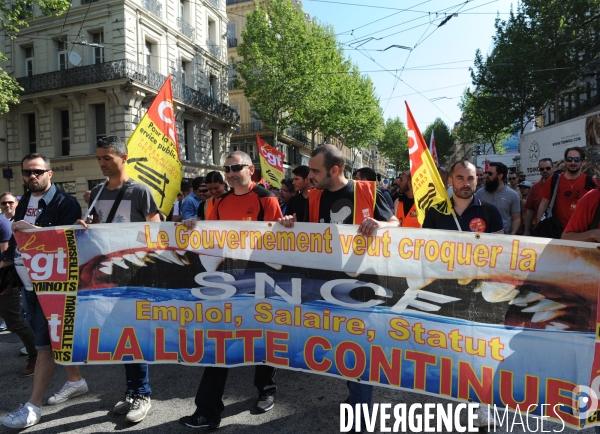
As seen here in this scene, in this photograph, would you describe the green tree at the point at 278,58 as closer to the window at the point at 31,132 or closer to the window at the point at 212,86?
the window at the point at 212,86

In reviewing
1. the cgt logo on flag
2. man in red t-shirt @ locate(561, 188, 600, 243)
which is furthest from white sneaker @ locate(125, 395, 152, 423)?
man in red t-shirt @ locate(561, 188, 600, 243)

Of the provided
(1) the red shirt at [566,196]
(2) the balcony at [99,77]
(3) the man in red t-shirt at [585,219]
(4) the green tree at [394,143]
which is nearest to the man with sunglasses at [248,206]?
(3) the man in red t-shirt at [585,219]

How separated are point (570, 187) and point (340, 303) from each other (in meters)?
3.80

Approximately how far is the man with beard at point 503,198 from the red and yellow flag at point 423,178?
2.54 meters

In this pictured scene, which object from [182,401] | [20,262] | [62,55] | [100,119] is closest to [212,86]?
[100,119]

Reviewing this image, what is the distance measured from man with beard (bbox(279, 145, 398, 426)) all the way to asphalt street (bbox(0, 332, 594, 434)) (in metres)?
0.59

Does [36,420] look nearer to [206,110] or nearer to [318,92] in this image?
[206,110]

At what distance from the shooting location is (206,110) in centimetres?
2738

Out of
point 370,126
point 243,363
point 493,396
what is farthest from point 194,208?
→ point 370,126

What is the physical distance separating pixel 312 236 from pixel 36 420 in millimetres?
2531

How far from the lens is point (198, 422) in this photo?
3.14 meters

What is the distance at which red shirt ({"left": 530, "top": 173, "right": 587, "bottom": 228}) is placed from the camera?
5.17 metres

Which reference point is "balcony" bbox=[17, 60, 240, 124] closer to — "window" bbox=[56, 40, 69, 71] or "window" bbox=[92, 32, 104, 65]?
"window" bbox=[92, 32, 104, 65]

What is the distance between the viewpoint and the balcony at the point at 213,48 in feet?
93.9
